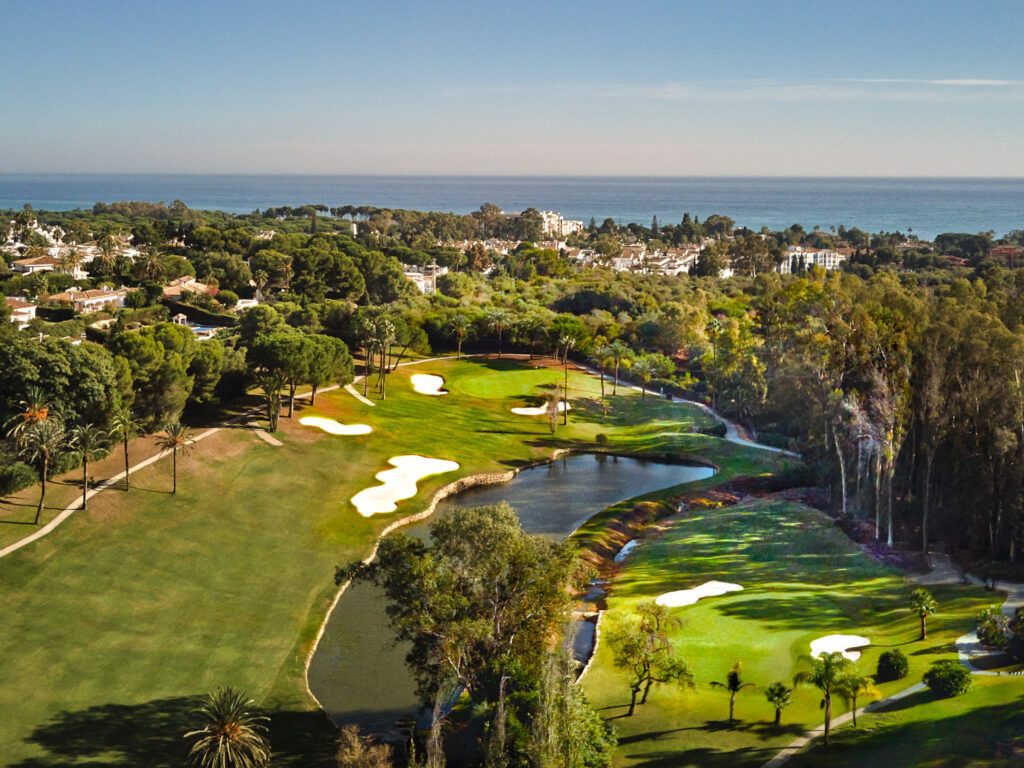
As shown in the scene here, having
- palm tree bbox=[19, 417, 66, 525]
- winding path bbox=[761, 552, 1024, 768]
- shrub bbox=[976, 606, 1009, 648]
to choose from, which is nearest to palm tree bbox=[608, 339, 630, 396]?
winding path bbox=[761, 552, 1024, 768]

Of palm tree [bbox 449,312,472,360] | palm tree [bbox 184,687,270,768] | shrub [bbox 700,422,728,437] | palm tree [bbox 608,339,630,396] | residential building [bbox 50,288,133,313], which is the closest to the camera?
palm tree [bbox 184,687,270,768]

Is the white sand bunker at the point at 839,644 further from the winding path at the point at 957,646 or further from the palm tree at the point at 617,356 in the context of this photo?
the palm tree at the point at 617,356

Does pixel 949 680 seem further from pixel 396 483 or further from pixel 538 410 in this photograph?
pixel 538 410

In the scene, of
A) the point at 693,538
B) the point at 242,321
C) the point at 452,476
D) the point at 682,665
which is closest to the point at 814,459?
the point at 693,538

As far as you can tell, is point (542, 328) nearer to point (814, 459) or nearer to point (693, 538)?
point (814, 459)

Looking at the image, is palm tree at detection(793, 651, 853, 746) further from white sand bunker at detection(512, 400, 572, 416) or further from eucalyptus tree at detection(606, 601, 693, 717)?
white sand bunker at detection(512, 400, 572, 416)

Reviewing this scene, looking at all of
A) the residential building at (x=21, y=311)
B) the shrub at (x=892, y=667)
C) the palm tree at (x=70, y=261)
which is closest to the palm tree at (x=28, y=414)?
the shrub at (x=892, y=667)
